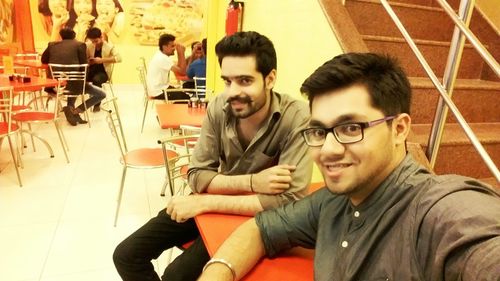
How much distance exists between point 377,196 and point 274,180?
1.77 ft

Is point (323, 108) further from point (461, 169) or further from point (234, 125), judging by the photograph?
point (461, 169)

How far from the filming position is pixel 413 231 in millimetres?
722

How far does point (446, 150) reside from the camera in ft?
5.57

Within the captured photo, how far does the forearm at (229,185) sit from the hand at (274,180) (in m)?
0.05

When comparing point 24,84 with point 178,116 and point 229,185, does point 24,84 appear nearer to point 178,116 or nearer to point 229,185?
point 178,116

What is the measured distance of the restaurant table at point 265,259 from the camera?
1004 millimetres

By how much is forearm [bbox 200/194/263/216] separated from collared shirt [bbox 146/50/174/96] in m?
4.07

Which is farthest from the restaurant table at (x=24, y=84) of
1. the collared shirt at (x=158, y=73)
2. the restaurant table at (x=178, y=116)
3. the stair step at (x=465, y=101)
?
the stair step at (x=465, y=101)

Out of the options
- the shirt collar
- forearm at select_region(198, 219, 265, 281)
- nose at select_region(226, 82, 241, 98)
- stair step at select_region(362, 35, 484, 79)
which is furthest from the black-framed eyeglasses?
stair step at select_region(362, 35, 484, 79)

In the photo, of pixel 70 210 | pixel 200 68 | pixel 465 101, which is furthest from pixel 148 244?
A: pixel 200 68

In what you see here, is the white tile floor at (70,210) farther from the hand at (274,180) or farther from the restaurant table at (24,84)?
the hand at (274,180)

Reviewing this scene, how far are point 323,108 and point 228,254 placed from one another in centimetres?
50

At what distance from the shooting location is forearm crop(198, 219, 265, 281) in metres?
0.98

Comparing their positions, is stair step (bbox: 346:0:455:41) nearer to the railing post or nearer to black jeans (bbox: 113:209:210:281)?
the railing post
